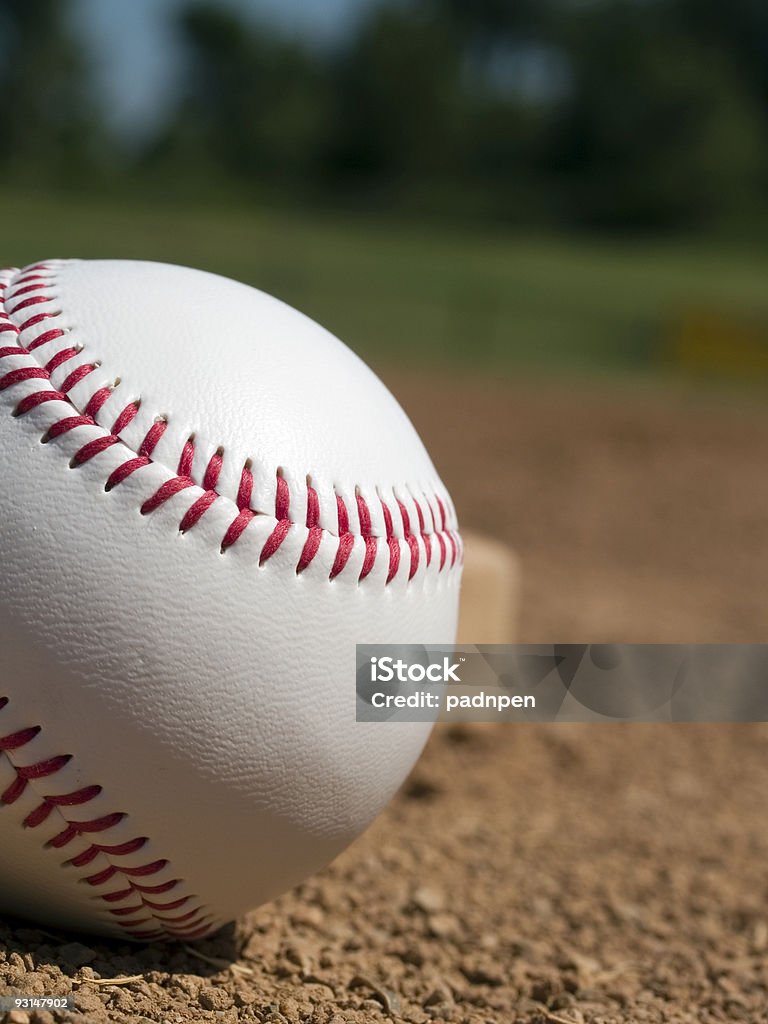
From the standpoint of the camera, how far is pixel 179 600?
1672 millimetres

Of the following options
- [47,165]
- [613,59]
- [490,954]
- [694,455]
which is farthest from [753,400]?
[613,59]

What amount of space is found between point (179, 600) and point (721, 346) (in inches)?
600

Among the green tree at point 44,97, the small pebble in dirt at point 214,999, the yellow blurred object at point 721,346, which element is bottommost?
the small pebble in dirt at point 214,999

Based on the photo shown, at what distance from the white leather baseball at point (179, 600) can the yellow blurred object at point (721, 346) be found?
1431 centimetres

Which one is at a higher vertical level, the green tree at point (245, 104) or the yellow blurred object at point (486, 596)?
the green tree at point (245, 104)

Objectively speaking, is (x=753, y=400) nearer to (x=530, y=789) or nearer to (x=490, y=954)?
(x=530, y=789)

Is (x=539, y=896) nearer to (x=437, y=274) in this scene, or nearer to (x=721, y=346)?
(x=721, y=346)

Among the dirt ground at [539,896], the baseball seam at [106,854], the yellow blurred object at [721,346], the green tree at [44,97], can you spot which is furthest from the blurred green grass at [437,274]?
the baseball seam at [106,854]

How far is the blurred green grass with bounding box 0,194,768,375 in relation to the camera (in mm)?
17547

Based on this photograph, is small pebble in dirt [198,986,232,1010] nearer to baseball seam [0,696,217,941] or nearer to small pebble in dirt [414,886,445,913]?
baseball seam [0,696,217,941]

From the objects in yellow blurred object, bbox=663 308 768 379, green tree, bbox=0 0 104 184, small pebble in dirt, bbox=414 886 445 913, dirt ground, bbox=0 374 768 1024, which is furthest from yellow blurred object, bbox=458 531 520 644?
green tree, bbox=0 0 104 184

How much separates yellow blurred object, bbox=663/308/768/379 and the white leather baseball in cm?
1431

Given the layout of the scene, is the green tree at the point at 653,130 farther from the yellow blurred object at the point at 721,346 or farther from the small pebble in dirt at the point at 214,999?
the small pebble in dirt at the point at 214,999

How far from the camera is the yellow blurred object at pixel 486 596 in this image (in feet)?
11.7
